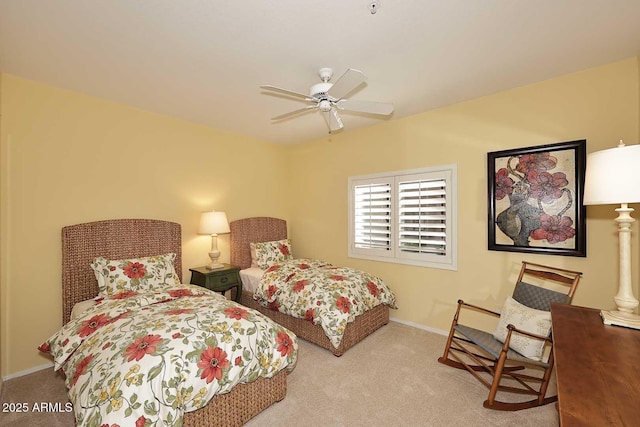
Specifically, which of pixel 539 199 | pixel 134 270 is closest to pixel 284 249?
pixel 134 270

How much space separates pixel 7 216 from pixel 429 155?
4200mm

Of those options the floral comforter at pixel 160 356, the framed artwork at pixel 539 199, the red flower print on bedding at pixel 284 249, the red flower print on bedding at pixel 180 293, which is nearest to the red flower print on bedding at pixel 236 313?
the floral comforter at pixel 160 356

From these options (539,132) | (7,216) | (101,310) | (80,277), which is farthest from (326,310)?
(7,216)

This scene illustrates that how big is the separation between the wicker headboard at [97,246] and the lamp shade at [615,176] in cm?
392

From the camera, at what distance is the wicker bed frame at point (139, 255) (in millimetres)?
1753

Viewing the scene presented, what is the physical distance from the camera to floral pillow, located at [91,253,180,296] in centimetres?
264

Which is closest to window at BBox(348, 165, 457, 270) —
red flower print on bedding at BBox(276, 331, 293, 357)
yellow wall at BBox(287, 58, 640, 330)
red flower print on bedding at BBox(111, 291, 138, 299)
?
yellow wall at BBox(287, 58, 640, 330)

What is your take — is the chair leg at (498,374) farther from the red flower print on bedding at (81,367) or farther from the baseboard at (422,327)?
the red flower print on bedding at (81,367)

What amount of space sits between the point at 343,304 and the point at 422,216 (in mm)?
1456

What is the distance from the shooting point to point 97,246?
2.82 metres

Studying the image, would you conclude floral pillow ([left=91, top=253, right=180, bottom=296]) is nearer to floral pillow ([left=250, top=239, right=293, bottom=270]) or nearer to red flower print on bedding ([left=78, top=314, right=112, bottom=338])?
red flower print on bedding ([left=78, top=314, right=112, bottom=338])

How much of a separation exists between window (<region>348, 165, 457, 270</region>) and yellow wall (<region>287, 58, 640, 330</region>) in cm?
10

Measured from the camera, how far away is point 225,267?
3.61 m

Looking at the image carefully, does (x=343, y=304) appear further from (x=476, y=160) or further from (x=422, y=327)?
(x=476, y=160)
